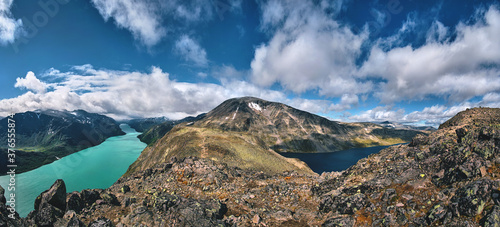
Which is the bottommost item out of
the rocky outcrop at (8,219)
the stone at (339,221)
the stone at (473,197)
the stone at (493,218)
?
the stone at (339,221)

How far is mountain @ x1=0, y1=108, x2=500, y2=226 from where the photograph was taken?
40.2ft

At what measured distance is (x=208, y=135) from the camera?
104m

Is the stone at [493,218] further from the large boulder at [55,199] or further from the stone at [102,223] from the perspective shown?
the large boulder at [55,199]

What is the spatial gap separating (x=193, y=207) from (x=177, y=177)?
457 inches

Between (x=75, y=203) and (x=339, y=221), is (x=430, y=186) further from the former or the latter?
(x=75, y=203)

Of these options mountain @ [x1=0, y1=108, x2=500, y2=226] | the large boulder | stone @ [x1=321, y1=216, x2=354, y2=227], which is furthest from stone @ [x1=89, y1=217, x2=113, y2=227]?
stone @ [x1=321, y1=216, x2=354, y2=227]

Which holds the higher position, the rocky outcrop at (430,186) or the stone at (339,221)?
the rocky outcrop at (430,186)

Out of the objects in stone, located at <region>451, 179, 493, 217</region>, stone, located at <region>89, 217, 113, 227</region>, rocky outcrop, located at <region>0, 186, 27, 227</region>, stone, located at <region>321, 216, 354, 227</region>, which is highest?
stone, located at <region>451, 179, 493, 217</region>

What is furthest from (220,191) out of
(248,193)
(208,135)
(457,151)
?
(208,135)

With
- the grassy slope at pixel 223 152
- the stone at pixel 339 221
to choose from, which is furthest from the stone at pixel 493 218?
the grassy slope at pixel 223 152

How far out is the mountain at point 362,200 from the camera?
12.2 meters

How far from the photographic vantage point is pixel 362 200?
15.9 meters

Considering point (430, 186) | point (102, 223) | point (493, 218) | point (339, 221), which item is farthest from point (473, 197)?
point (102, 223)

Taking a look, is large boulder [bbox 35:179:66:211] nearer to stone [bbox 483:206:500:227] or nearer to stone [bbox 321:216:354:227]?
stone [bbox 321:216:354:227]
